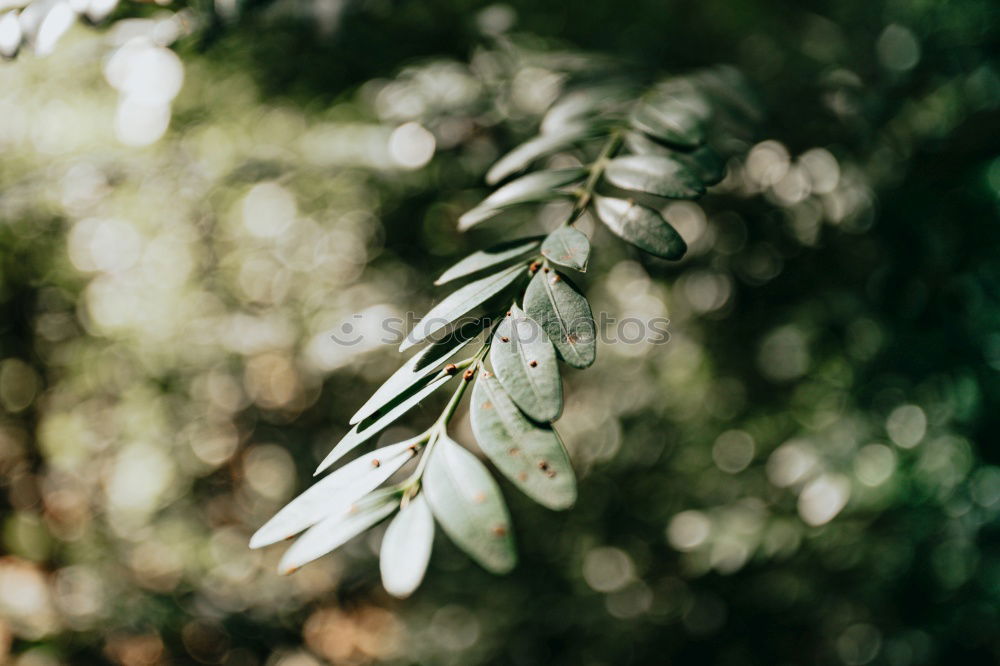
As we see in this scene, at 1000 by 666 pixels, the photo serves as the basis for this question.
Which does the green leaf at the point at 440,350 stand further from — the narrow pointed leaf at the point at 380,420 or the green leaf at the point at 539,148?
the green leaf at the point at 539,148

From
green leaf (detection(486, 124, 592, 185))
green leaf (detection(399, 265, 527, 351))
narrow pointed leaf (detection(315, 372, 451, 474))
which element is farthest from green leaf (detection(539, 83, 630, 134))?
narrow pointed leaf (detection(315, 372, 451, 474))

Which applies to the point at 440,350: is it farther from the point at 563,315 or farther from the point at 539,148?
the point at 539,148

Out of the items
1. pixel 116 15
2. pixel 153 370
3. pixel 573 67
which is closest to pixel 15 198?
pixel 116 15

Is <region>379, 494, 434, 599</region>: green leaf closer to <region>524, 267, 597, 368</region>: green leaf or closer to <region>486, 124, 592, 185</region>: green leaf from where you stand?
<region>524, 267, 597, 368</region>: green leaf

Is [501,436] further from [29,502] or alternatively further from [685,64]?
[29,502]

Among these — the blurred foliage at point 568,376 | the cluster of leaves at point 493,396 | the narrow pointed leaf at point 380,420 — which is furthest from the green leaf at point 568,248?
the blurred foliage at point 568,376
